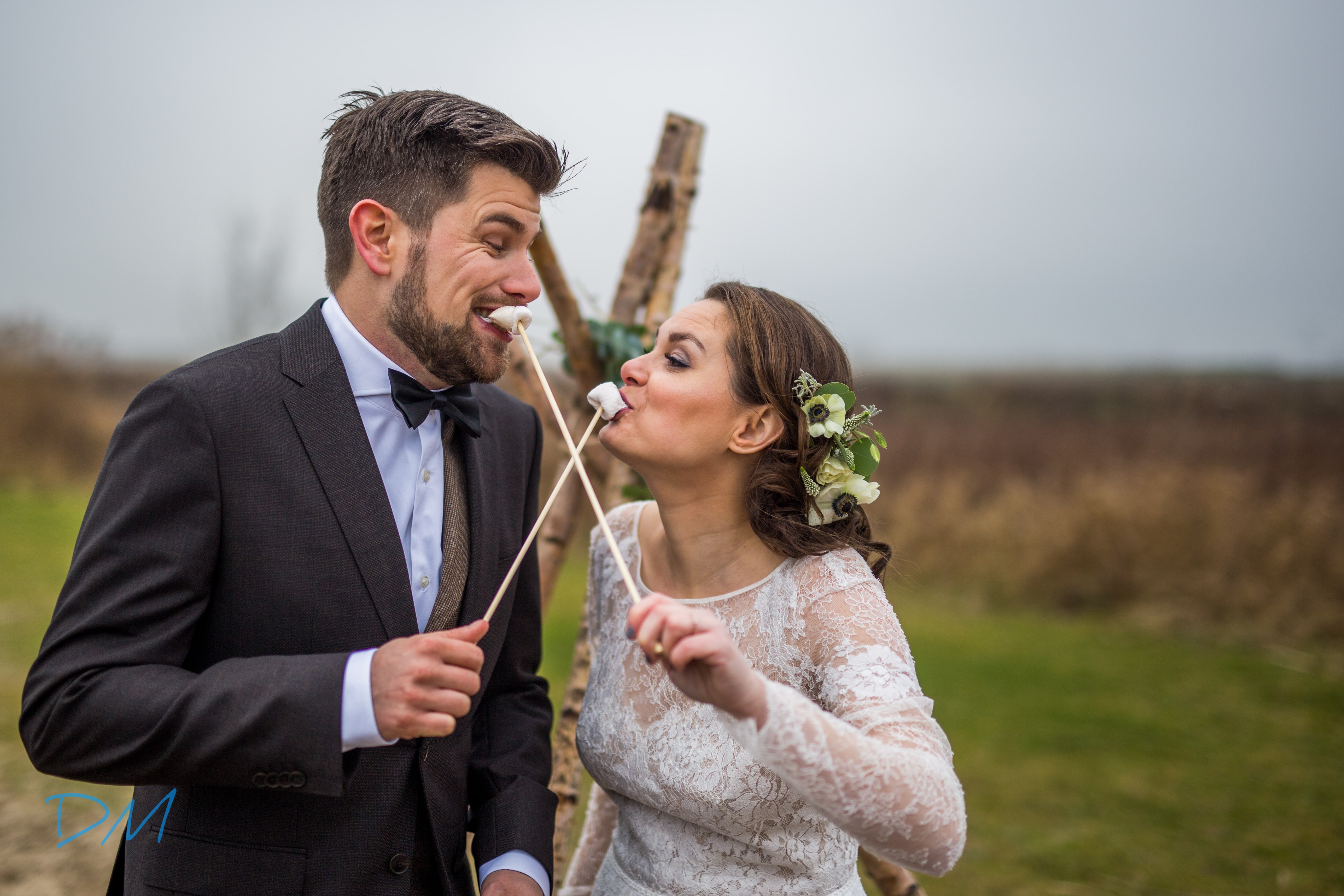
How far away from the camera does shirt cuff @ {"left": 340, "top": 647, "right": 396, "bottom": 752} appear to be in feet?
5.85

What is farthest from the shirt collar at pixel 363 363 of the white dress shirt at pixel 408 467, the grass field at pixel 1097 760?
the grass field at pixel 1097 760

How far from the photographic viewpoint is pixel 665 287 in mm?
3824

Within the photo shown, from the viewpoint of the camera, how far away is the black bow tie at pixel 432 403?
221 cm

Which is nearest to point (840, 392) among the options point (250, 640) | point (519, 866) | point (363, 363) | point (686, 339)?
point (686, 339)

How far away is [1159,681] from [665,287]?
726 cm

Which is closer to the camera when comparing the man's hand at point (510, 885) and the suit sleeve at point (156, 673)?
the suit sleeve at point (156, 673)

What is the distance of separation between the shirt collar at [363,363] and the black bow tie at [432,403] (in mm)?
26

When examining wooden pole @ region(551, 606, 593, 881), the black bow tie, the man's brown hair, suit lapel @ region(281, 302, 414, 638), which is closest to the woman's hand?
suit lapel @ region(281, 302, 414, 638)

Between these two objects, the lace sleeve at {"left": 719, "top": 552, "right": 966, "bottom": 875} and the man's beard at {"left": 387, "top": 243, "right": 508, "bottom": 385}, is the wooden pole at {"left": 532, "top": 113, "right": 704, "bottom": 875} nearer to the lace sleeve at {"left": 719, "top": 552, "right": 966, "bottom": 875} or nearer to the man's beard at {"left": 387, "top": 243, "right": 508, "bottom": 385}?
the man's beard at {"left": 387, "top": 243, "right": 508, "bottom": 385}

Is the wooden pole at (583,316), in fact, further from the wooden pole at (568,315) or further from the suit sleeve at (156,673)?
the suit sleeve at (156,673)

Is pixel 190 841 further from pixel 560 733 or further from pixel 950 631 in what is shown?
pixel 950 631

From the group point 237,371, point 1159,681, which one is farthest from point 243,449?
point 1159,681

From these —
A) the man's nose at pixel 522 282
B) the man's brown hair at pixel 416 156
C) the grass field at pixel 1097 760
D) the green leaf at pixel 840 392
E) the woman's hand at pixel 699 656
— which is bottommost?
the grass field at pixel 1097 760

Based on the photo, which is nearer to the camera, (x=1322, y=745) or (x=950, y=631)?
(x=1322, y=745)
